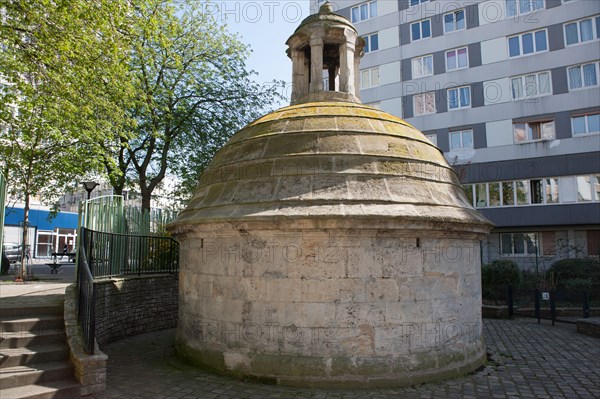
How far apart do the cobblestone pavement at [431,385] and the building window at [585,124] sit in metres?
16.5

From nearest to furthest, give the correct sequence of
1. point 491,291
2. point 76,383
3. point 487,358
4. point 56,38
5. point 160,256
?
point 76,383 < point 487,358 < point 56,38 < point 160,256 < point 491,291

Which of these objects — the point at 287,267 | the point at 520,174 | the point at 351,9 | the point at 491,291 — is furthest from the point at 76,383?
the point at 351,9

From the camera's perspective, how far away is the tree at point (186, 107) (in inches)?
745

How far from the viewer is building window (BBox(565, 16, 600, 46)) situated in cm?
2352

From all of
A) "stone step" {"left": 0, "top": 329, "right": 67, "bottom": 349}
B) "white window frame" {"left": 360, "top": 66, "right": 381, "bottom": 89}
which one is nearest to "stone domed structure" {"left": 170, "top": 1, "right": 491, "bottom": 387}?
"stone step" {"left": 0, "top": 329, "right": 67, "bottom": 349}

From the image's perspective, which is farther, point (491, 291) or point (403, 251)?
point (491, 291)

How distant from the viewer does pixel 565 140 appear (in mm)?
23703

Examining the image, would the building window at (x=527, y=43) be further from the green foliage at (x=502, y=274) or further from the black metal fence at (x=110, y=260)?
the black metal fence at (x=110, y=260)

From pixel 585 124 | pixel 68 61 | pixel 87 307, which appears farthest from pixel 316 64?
pixel 585 124

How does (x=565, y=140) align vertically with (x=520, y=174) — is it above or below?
above

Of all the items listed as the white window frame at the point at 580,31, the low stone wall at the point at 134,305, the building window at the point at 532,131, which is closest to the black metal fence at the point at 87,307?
the low stone wall at the point at 134,305

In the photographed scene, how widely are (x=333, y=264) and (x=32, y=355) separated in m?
4.80

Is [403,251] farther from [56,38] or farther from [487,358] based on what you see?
[56,38]

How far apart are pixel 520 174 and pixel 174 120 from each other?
18309mm
